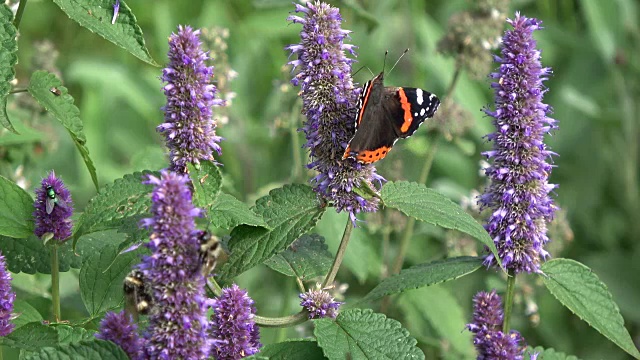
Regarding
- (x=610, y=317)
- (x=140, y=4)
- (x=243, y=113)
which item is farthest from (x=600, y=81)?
(x=610, y=317)

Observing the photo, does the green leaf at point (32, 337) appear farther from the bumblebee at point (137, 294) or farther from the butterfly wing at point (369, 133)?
the butterfly wing at point (369, 133)

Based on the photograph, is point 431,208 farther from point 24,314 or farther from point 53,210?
point 24,314

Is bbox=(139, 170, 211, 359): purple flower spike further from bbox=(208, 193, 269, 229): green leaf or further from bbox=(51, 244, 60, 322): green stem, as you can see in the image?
bbox=(51, 244, 60, 322): green stem

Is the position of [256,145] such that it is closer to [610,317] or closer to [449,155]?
[449,155]

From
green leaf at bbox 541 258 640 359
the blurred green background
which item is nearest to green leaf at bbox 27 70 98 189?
green leaf at bbox 541 258 640 359

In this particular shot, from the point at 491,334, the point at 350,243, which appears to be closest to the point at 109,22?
the point at 491,334

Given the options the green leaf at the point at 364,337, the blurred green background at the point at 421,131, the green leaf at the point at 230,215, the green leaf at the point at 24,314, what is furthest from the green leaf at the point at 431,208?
the blurred green background at the point at 421,131
